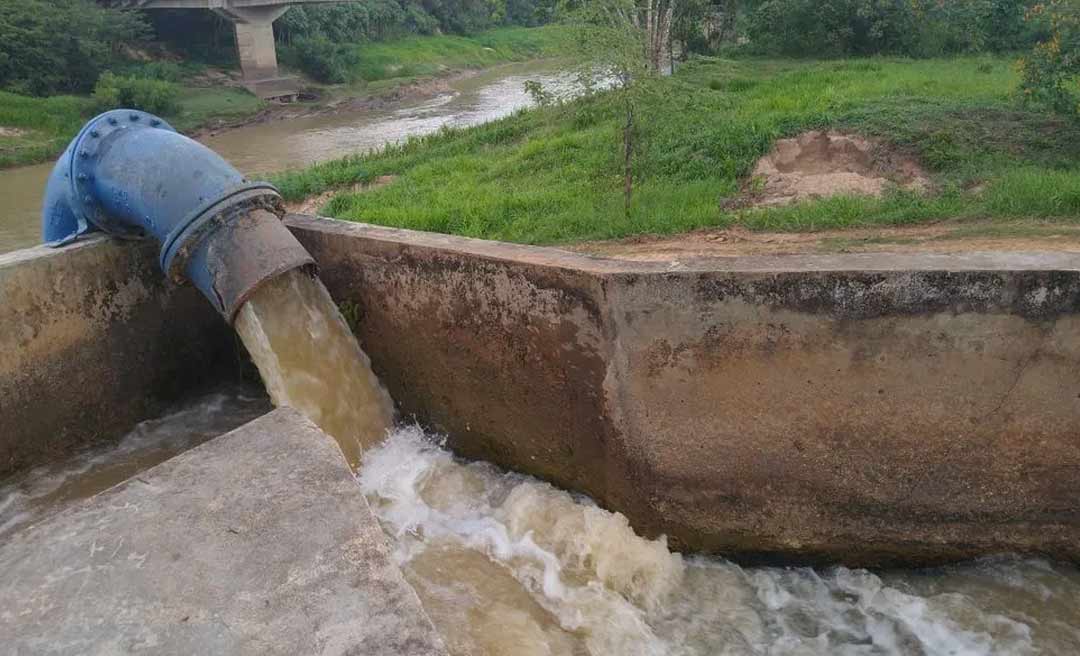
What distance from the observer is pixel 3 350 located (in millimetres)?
4406

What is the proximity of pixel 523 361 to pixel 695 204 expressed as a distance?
8.81 ft

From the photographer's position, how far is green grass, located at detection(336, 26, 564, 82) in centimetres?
3409

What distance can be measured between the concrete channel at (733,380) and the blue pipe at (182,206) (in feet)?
1.14

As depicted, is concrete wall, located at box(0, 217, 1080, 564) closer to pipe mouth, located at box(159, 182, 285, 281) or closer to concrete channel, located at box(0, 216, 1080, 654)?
concrete channel, located at box(0, 216, 1080, 654)

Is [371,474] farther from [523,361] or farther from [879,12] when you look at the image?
[879,12]

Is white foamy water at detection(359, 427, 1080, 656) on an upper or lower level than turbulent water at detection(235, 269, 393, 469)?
lower

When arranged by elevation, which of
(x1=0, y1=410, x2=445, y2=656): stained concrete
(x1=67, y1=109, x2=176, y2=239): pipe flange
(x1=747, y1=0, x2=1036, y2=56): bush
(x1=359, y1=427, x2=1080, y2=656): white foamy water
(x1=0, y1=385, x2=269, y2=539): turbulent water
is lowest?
(x1=359, y1=427, x2=1080, y2=656): white foamy water

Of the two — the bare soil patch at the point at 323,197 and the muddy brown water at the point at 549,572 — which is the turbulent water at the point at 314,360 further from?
the bare soil patch at the point at 323,197

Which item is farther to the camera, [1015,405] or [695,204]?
[695,204]

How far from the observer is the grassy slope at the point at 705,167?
19.5 ft

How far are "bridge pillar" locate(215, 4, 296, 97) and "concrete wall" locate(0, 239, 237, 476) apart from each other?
2518cm

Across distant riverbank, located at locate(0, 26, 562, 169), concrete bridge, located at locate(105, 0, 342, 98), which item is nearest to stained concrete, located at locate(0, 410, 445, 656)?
distant riverbank, located at locate(0, 26, 562, 169)

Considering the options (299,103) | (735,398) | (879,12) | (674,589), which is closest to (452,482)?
(674,589)

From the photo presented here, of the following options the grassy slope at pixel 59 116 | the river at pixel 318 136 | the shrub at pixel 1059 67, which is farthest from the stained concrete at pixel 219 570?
the grassy slope at pixel 59 116
